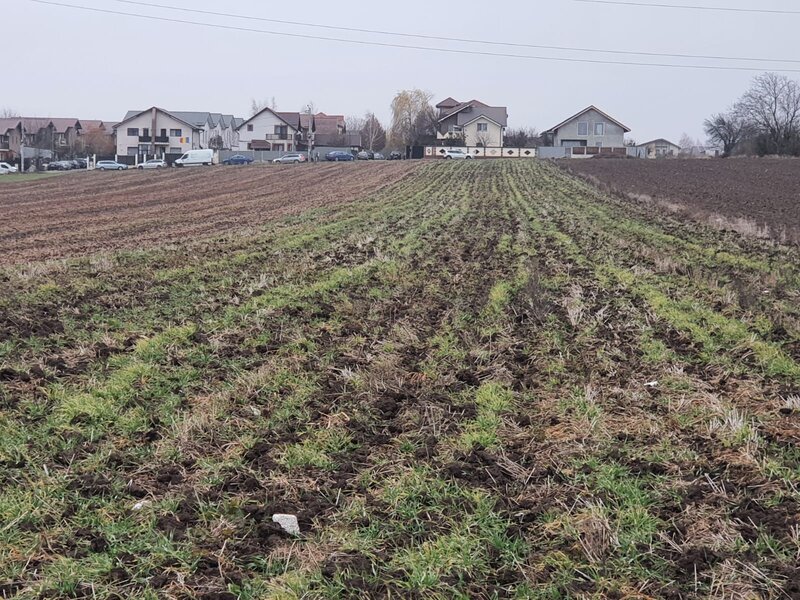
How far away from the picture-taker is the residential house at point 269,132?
350ft

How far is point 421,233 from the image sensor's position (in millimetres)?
17500

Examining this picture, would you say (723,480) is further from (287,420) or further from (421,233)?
(421,233)

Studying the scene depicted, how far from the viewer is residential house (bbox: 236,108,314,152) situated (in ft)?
350

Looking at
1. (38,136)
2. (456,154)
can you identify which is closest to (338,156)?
(456,154)

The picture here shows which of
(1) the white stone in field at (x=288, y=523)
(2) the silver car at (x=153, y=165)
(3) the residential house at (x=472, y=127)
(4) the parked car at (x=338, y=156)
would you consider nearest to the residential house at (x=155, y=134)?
(2) the silver car at (x=153, y=165)

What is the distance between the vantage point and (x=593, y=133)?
96.1m

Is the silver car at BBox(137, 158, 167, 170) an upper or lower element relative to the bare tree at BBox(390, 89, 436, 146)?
lower

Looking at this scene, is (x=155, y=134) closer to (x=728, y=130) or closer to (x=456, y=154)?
(x=456, y=154)

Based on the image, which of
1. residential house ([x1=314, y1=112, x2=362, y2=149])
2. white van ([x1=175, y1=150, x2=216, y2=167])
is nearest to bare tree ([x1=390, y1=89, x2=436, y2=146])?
residential house ([x1=314, y1=112, x2=362, y2=149])

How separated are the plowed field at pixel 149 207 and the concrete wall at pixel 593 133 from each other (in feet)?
173

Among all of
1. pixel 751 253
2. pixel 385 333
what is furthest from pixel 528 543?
pixel 751 253

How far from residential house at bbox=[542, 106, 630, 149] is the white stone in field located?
96658 millimetres

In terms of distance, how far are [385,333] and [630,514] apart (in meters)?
4.48

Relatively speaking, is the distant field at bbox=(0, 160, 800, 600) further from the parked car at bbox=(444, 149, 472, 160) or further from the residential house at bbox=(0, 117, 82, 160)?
the residential house at bbox=(0, 117, 82, 160)
